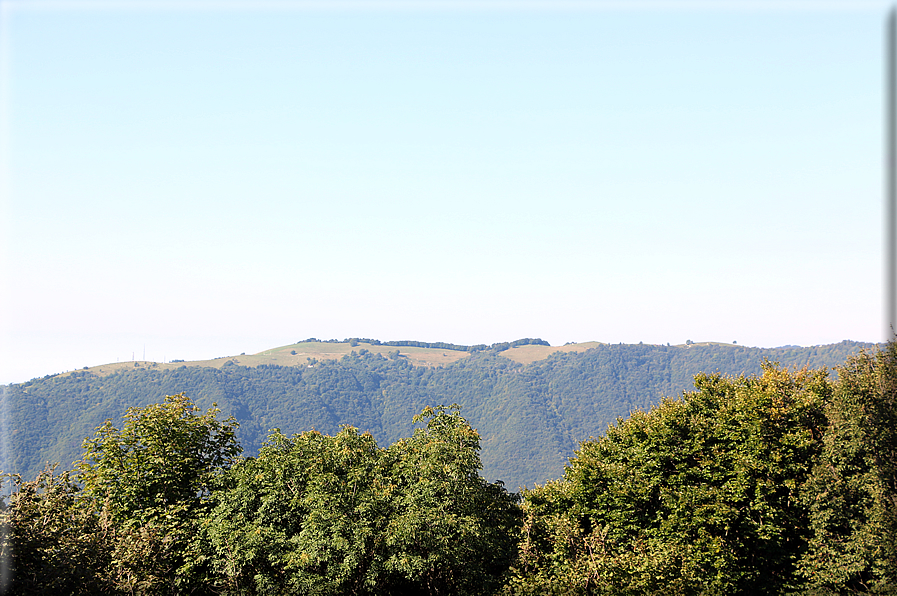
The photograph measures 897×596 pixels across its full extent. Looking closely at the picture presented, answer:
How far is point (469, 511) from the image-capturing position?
2828 cm

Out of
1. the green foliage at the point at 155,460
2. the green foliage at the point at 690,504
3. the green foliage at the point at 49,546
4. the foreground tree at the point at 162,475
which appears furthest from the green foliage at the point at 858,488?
the green foliage at the point at 49,546

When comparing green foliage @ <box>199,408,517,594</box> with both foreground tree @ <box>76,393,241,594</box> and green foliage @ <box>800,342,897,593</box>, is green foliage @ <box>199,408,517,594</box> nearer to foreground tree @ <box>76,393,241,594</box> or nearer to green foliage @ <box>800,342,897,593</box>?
foreground tree @ <box>76,393,241,594</box>

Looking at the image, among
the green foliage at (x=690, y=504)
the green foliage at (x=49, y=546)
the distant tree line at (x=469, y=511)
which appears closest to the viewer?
the green foliage at (x=49, y=546)

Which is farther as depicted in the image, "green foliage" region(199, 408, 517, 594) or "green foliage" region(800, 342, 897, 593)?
"green foliage" region(199, 408, 517, 594)

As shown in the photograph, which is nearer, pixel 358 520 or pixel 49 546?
pixel 49 546

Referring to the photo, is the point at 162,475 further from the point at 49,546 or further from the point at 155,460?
the point at 49,546

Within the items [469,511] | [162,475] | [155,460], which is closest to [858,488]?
[469,511]

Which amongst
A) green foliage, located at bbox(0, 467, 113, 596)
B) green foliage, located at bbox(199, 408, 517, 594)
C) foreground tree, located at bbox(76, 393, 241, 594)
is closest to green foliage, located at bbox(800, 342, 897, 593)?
green foliage, located at bbox(199, 408, 517, 594)

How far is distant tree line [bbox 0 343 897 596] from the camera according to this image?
2616 centimetres

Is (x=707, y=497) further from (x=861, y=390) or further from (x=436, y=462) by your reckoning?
(x=436, y=462)

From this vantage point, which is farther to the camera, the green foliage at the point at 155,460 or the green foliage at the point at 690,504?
the green foliage at the point at 155,460

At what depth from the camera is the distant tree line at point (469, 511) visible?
26.2 metres

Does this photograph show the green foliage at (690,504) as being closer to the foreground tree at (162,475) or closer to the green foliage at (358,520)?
the green foliage at (358,520)

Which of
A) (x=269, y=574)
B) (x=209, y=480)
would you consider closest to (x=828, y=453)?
(x=269, y=574)
